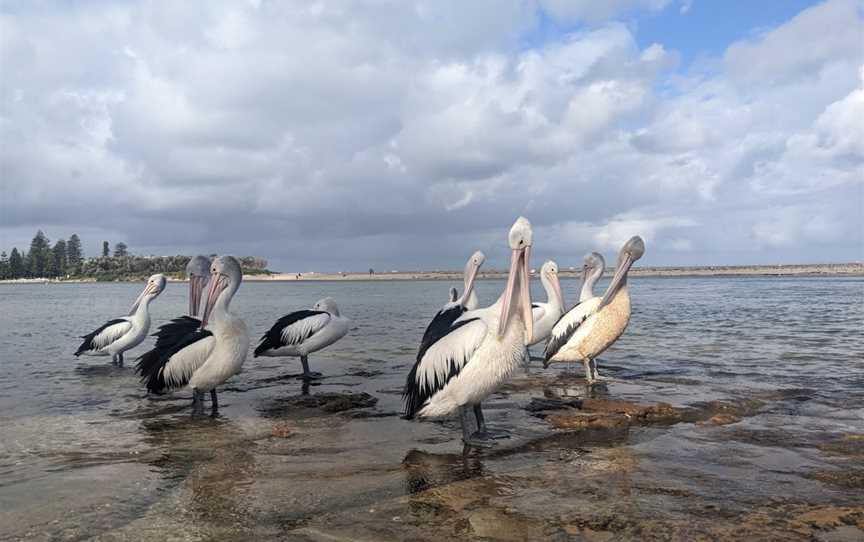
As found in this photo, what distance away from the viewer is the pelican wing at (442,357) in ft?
16.1

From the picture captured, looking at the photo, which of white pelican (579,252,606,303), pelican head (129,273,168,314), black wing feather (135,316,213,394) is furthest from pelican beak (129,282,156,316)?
white pelican (579,252,606,303)

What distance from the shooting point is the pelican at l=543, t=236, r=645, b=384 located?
8.02 metres

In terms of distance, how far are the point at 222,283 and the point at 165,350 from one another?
1011 mm

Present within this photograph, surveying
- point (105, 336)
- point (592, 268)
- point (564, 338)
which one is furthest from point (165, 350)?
point (592, 268)

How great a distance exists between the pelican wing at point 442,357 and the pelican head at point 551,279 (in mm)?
5469

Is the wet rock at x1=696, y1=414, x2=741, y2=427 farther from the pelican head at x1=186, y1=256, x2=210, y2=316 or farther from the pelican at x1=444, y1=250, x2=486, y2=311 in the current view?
the pelican head at x1=186, y1=256, x2=210, y2=316

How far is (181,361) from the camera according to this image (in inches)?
257

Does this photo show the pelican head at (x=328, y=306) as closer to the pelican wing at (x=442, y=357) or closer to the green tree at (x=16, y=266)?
the pelican wing at (x=442, y=357)

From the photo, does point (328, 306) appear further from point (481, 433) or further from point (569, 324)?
point (481, 433)

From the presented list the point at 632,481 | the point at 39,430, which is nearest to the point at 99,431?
the point at 39,430

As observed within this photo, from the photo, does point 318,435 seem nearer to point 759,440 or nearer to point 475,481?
point 475,481

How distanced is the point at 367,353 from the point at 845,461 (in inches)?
356

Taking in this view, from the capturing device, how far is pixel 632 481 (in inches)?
160

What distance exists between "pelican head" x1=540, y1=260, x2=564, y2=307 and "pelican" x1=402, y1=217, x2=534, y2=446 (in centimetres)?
534
